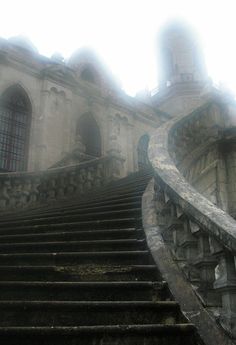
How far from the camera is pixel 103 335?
3.35 meters

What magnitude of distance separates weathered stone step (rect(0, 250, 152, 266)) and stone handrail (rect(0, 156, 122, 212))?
430 cm

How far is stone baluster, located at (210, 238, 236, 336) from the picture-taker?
311 centimetres

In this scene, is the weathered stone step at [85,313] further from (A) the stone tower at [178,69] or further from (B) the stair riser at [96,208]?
(A) the stone tower at [178,69]

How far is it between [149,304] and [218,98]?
28.3ft

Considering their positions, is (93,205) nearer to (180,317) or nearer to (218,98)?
(180,317)

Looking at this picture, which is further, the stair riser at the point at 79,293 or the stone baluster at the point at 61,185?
the stone baluster at the point at 61,185

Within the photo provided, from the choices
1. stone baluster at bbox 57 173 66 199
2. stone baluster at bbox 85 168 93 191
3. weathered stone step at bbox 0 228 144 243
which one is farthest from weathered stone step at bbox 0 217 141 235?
stone baluster at bbox 85 168 93 191

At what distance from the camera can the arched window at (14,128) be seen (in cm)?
1929

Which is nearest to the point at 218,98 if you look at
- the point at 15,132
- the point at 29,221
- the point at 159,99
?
the point at 29,221

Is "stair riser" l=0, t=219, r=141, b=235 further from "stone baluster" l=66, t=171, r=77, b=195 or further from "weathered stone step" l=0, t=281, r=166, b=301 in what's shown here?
"stone baluster" l=66, t=171, r=77, b=195

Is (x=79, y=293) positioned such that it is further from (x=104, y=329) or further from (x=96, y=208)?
(x=96, y=208)

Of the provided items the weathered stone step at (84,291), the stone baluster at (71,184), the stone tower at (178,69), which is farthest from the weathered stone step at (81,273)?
the stone tower at (178,69)

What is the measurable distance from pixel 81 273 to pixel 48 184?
5614 mm

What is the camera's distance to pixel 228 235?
314 cm
